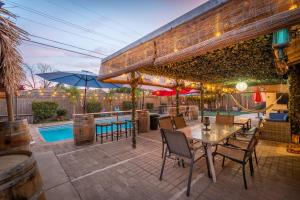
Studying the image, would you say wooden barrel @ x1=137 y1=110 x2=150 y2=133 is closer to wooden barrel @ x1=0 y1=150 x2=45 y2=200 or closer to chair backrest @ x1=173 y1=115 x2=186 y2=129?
chair backrest @ x1=173 y1=115 x2=186 y2=129

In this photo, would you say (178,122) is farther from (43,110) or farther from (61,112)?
(43,110)

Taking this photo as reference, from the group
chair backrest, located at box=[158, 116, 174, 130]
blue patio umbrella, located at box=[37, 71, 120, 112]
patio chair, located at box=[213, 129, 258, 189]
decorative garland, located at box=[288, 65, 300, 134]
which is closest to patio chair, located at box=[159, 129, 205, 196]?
patio chair, located at box=[213, 129, 258, 189]

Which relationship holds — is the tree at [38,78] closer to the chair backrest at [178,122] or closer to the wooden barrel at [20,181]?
the chair backrest at [178,122]

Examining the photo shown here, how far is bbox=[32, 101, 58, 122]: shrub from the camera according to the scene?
8641 mm

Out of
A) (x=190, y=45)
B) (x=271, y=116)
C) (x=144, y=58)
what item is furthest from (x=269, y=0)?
(x=271, y=116)

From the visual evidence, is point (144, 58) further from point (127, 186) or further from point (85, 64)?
point (85, 64)

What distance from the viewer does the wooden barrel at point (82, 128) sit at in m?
4.24

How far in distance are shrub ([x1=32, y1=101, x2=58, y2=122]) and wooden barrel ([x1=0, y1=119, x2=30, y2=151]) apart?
332 inches

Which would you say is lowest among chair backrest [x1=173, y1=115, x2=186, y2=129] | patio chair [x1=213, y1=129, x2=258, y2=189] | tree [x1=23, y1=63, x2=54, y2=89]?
patio chair [x1=213, y1=129, x2=258, y2=189]

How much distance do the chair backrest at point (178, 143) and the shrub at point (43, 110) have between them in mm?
9702

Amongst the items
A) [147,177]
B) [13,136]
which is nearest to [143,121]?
[147,177]

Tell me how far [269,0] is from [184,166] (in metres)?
2.92

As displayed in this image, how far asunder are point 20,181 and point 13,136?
145 centimetres

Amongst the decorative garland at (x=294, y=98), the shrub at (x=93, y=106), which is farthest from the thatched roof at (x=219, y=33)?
the shrub at (x=93, y=106)
